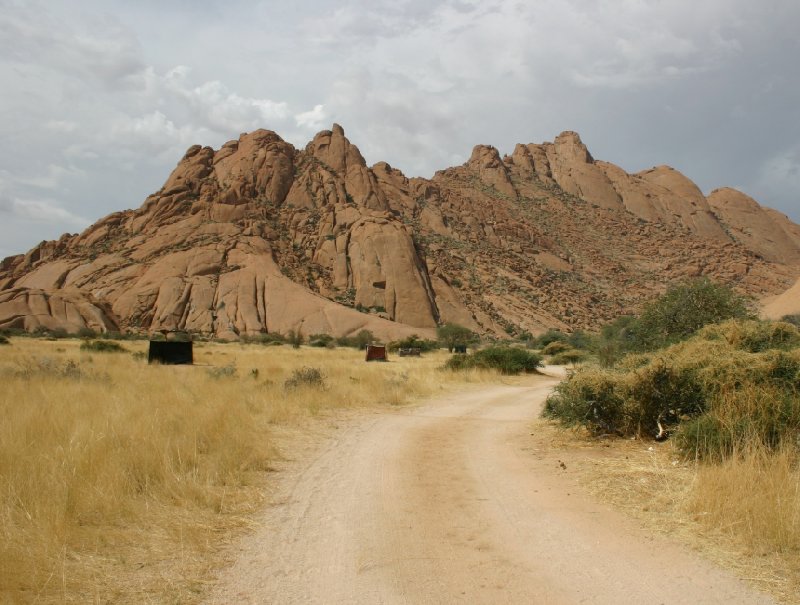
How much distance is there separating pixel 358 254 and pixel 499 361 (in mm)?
59049

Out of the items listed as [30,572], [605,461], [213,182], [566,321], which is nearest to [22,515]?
[30,572]

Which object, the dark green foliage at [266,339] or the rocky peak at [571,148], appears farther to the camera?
the rocky peak at [571,148]

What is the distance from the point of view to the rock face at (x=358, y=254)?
2849 inches

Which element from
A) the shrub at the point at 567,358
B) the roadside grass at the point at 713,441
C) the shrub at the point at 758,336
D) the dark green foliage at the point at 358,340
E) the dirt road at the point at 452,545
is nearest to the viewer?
the dirt road at the point at 452,545

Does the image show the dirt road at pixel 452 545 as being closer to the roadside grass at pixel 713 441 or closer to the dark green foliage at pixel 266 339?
the roadside grass at pixel 713 441

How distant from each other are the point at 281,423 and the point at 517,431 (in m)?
5.09

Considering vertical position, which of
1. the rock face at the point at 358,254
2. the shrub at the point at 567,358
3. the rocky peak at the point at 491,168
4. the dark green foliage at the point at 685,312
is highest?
the rocky peak at the point at 491,168

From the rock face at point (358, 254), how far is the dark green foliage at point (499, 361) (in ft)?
134

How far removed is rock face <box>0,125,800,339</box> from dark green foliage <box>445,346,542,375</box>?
40.8m

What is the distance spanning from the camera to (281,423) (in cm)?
1253

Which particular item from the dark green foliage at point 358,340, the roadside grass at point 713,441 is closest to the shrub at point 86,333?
the dark green foliage at point 358,340

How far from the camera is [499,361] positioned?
29.4m

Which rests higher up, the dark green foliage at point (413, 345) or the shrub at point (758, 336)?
the shrub at point (758, 336)

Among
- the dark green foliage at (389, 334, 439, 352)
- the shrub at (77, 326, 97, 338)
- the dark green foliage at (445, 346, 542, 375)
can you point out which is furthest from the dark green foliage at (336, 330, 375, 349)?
the dark green foliage at (445, 346, 542, 375)
